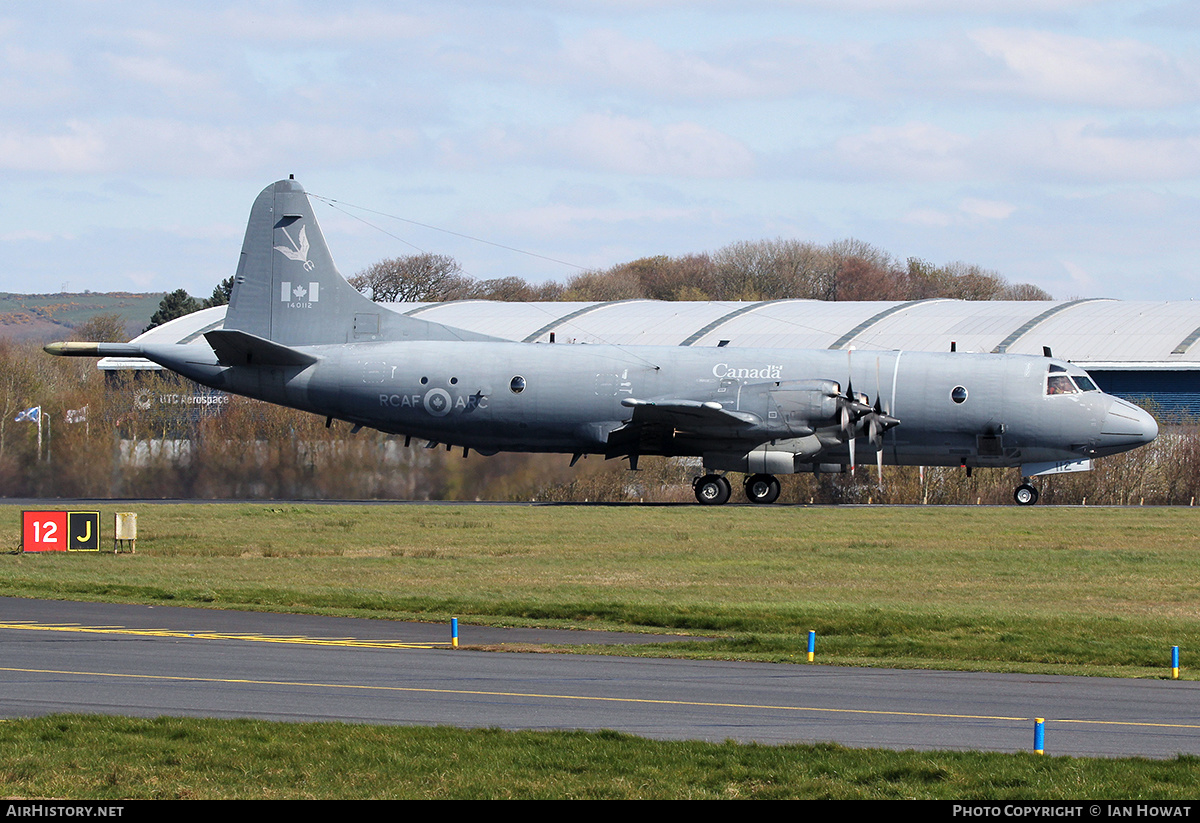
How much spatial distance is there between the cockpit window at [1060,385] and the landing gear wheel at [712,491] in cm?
1025

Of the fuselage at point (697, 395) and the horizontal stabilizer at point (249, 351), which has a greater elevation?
the horizontal stabilizer at point (249, 351)

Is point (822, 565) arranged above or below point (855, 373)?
below

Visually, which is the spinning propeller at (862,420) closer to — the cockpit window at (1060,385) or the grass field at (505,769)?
the cockpit window at (1060,385)

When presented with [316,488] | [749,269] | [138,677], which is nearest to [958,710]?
[138,677]

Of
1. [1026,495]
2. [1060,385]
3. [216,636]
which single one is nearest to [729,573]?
[216,636]

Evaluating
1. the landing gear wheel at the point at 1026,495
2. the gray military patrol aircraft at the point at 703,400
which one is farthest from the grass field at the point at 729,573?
the gray military patrol aircraft at the point at 703,400

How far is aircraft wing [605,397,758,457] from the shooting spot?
39.8 m

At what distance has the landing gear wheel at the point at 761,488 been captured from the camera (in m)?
43.0

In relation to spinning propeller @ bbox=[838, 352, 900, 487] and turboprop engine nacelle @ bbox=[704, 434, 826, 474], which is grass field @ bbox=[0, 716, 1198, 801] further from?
turboprop engine nacelle @ bbox=[704, 434, 826, 474]

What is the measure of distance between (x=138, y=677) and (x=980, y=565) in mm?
20154

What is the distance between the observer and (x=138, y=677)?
50.4ft

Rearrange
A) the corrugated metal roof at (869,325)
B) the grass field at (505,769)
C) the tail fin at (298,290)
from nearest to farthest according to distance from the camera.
→ the grass field at (505,769), the tail fin at (298,290), the corrugated metal roof at (869,325)

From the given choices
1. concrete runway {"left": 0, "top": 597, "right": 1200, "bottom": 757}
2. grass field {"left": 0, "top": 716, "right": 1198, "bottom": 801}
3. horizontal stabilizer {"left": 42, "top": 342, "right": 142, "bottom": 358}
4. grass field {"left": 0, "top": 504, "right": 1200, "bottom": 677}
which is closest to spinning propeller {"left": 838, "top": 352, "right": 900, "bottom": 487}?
grass field {"left": 0, "top": 504, "right": 1200, "bottom": 677}

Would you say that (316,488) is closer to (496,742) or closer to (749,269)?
(496,742)
